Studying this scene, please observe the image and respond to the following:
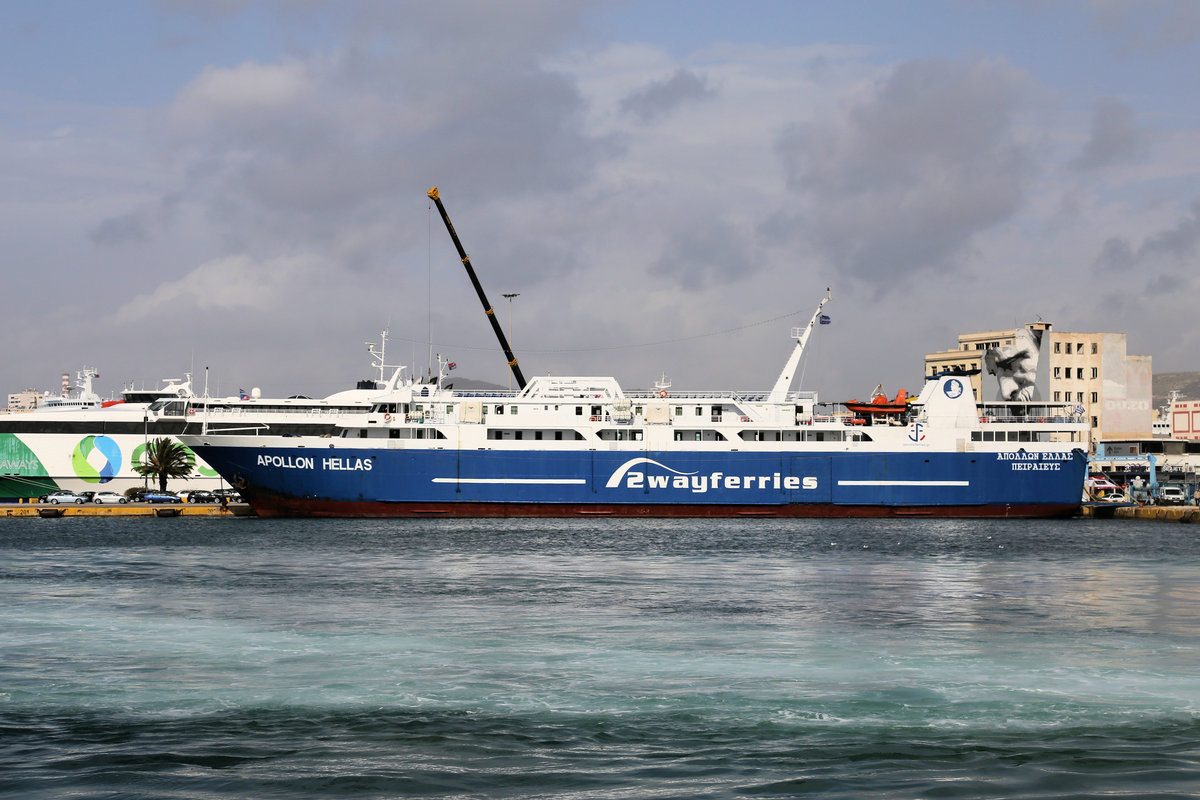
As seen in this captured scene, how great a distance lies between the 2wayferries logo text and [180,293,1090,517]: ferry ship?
0.05 metres

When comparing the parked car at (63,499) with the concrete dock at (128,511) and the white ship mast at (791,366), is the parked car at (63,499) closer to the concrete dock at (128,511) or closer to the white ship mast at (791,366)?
the concrete dock at (128,511)

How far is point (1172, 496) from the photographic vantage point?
71250 millimetres

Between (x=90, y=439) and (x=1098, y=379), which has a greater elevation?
(x=1098, y=379)

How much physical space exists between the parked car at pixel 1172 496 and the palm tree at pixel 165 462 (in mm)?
55505

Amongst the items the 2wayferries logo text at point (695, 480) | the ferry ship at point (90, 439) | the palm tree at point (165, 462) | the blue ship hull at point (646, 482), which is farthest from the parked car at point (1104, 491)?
the palm tree at point (165, 462)

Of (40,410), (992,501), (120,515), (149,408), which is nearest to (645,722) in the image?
(992,501)

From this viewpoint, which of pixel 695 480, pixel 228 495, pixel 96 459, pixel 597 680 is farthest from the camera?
pixel 96 459

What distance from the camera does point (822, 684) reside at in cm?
1348

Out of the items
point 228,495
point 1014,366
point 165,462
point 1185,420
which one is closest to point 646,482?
point 1014,366

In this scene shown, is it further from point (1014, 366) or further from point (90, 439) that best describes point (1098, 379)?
point (90, 439)

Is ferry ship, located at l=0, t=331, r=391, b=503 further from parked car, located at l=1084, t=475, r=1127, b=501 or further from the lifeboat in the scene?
parked car, located at l=1084, t=475, r=1127, b=501

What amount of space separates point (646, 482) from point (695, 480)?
7.10 ft

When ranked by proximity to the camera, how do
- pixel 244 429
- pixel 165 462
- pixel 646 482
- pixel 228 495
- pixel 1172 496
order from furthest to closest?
pixel 1172 496
pixel 228 495
pixel 165 462
pixel 244 429
pixel 646 482

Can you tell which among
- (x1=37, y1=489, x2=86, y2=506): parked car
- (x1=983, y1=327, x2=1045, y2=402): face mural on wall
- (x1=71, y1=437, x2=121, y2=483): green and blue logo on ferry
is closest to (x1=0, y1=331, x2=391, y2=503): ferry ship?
(x1=71, y1=437, x2=121, y2=483): green and blue logo on ferry
